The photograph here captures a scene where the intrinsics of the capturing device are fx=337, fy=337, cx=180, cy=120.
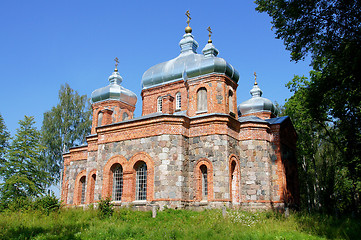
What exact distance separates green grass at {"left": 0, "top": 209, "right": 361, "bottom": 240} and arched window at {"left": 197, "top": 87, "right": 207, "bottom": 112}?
5.67 meters

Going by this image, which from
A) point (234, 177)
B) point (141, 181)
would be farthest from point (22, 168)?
point (234, 177)

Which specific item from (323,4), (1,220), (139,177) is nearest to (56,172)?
(139,177)

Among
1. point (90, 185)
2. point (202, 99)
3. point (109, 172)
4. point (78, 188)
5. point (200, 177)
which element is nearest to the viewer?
point (200, 177)

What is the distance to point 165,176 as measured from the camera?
50.0 ft

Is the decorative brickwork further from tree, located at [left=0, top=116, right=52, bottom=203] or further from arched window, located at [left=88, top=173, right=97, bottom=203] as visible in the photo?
tree, located at [left=0, top=116, right=52, bottom=203]

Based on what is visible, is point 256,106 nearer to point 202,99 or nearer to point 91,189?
point 202,99

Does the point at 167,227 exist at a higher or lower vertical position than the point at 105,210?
lower

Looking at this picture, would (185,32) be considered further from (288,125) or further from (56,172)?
(56,172)

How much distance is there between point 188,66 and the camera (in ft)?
61.2

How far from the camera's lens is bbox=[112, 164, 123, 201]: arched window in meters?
16.7

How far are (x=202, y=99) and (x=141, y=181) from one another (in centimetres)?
533

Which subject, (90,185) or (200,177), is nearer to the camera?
(200,177)

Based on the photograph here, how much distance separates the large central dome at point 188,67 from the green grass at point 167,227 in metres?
7.48

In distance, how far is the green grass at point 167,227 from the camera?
1068 cm
